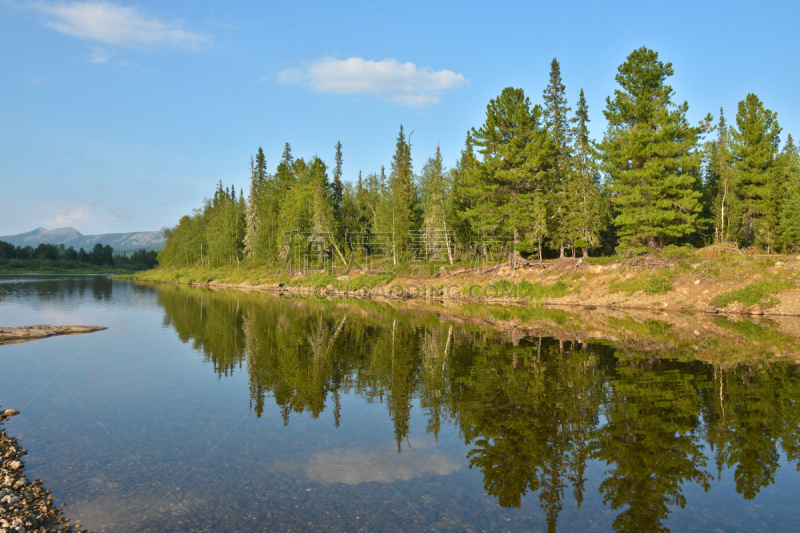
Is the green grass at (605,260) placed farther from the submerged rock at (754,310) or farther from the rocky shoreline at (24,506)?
the rocky shoreline at (24,506)

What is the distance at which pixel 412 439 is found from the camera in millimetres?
10477

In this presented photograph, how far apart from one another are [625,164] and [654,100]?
5776 mm

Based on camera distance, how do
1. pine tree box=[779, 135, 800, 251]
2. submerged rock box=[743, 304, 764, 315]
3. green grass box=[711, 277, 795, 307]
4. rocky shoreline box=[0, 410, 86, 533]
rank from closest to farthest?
rocky shoreline box=[0, 410, 86, 533], submerged rock box=[743, 304, 764, 315], green grass box=[711, 277, 795, 307], pine tree box=[779, 135, 800, 251]

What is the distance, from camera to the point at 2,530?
618 centimetres

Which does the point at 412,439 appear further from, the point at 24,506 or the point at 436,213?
the point at 436,213

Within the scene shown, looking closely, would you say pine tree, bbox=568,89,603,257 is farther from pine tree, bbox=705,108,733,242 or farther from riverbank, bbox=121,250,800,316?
pine tree, bbox=705,108,733,242

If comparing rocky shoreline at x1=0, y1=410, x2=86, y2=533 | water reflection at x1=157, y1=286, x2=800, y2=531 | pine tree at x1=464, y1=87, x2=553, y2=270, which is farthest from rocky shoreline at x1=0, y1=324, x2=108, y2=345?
pine tree at x1=464, y1=87, x2=553, y2=270

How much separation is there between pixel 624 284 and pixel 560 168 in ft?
50.1

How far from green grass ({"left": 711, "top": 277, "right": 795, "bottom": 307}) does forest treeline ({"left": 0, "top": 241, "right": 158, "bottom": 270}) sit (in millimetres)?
182943

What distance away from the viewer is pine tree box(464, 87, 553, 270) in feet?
141

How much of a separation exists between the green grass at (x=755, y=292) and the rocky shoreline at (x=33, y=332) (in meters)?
43.3

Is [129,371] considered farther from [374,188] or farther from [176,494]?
[374,188]

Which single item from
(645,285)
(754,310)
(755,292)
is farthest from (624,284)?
(754,310)

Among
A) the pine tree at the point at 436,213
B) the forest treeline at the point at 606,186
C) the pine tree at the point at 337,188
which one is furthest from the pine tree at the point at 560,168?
the pine tree at the point at 337,188
